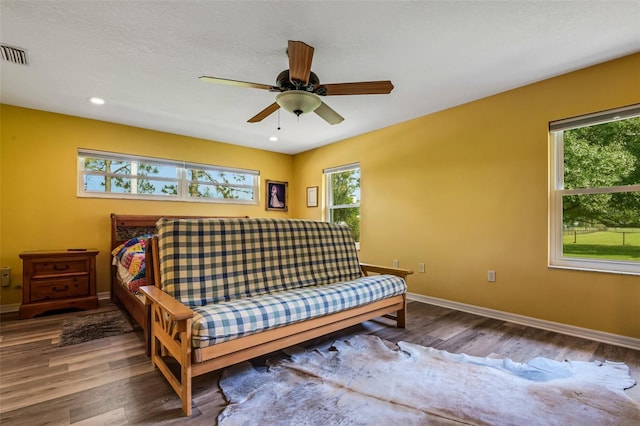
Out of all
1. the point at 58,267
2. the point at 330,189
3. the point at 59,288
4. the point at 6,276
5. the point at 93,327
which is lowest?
the point at 93,327

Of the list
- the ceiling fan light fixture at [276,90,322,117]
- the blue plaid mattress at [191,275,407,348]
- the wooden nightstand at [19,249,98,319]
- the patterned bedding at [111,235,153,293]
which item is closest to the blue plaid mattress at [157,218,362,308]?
the blue plaid mattress at [191,275,407,348]

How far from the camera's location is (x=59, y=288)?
3326 millimetres

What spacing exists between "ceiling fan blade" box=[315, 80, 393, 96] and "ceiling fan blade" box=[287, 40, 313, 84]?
0.23 meters

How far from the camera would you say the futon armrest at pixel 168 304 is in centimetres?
151

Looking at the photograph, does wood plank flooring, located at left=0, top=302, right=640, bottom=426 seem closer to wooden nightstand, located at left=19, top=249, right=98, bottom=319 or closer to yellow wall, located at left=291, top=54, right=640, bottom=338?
wooden nightstand, located at left=19, top=249, right=98, bottom=319

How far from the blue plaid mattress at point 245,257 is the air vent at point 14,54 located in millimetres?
1813

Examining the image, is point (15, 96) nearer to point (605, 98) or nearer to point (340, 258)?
point (340, 258)

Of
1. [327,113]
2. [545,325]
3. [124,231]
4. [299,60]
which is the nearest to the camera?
[299,60]

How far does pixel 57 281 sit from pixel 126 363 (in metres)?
1.92

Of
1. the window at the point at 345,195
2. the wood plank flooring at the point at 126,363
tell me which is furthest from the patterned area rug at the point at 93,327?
the window at the point at 345,195

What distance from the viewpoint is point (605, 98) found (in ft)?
8.38

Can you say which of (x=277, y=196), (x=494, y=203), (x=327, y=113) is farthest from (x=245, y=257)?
(x=277, y=196)

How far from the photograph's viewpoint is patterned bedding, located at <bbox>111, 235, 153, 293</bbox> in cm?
282

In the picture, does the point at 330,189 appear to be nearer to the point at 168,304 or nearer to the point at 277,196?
the point at 277,196
